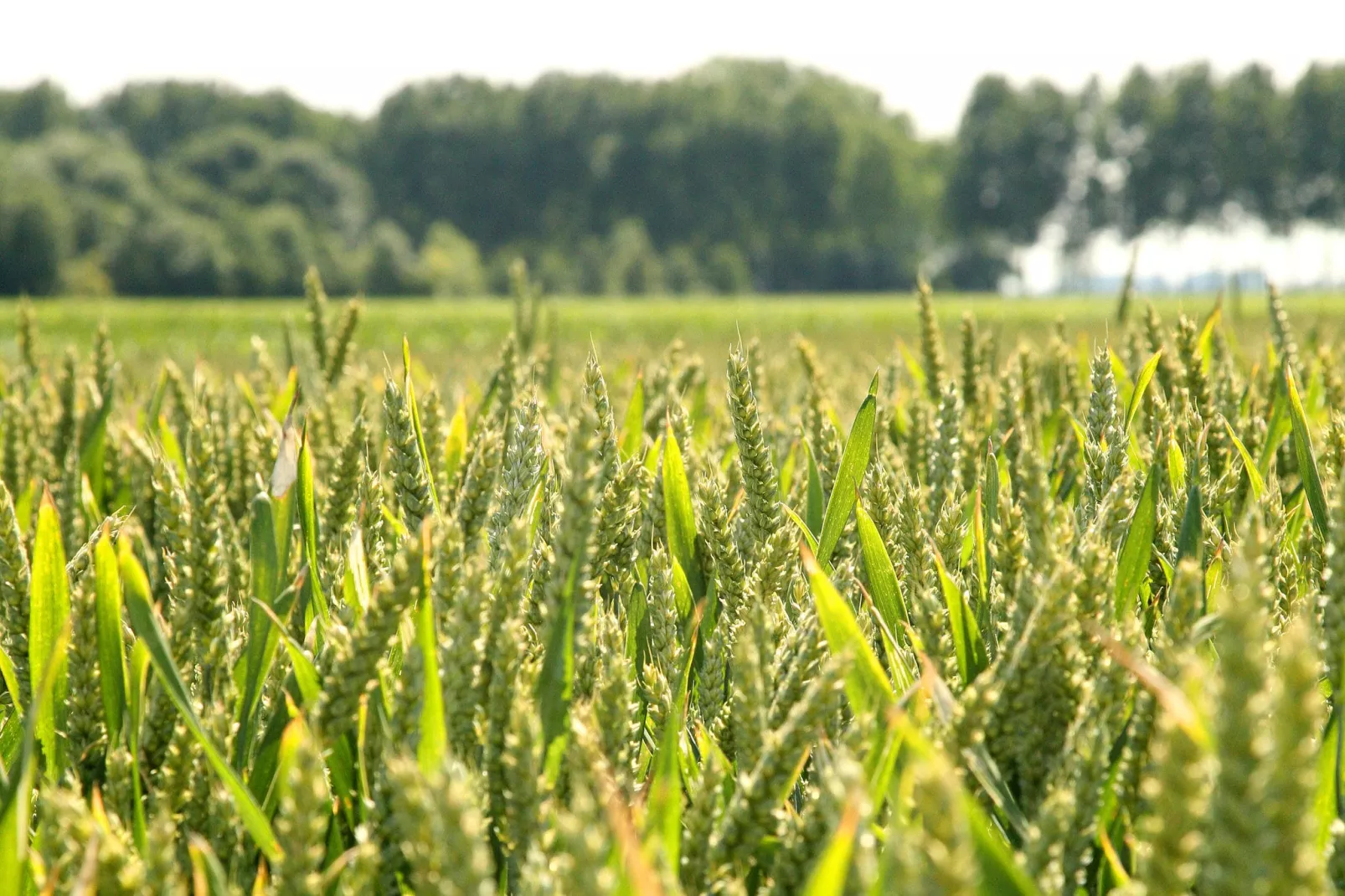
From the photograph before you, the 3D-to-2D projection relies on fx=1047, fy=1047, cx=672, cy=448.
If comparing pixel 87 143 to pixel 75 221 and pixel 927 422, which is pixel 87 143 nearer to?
pixel 75 221

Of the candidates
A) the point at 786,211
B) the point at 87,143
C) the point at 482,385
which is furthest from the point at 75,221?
the point at 482,385

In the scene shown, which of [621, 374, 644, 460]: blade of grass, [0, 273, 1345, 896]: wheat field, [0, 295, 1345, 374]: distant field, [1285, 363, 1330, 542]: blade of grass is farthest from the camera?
[0, 295, 1345, 374]: distant field

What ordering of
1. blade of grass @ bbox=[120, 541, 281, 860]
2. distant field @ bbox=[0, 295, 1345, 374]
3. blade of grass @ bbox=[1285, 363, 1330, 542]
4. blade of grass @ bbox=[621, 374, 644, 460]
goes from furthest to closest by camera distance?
distant field @ bbox=[0, 295, 1345, 374] < blade of grass @ bbox=[621, 374, 644, 460] < blade of grass @ bbox=[1285, 363, 1330, 542] < blade of grass @ bbox=[120, 541, 281, 860]

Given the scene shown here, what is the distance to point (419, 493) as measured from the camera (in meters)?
1.16

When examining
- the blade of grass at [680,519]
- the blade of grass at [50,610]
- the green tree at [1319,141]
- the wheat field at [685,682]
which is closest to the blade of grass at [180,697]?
the wheat field at [685,682]

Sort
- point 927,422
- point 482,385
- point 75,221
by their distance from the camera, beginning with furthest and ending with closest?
1. point 75,221
2. point 482,385
3. point 927,422

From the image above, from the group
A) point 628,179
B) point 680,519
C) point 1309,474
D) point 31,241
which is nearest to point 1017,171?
point 628,179

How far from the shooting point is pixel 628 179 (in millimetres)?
85750

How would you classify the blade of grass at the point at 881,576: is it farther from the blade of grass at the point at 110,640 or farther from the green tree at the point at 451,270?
the green tree at the point at 451,270

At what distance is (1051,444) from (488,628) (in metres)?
1.46

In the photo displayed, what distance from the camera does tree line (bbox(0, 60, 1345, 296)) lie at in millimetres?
52094

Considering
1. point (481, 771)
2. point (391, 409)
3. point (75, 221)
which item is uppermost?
point (75, 221)

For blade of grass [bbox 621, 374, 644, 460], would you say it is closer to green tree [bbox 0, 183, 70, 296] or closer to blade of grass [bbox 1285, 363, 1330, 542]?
blade of grass [bbox 1285, 363, 1330, 542]

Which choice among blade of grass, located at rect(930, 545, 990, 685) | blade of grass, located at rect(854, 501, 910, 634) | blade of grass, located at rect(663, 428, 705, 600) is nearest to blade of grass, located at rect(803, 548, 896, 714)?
blade of grass, located at rect(930, 545, 990, 685)
